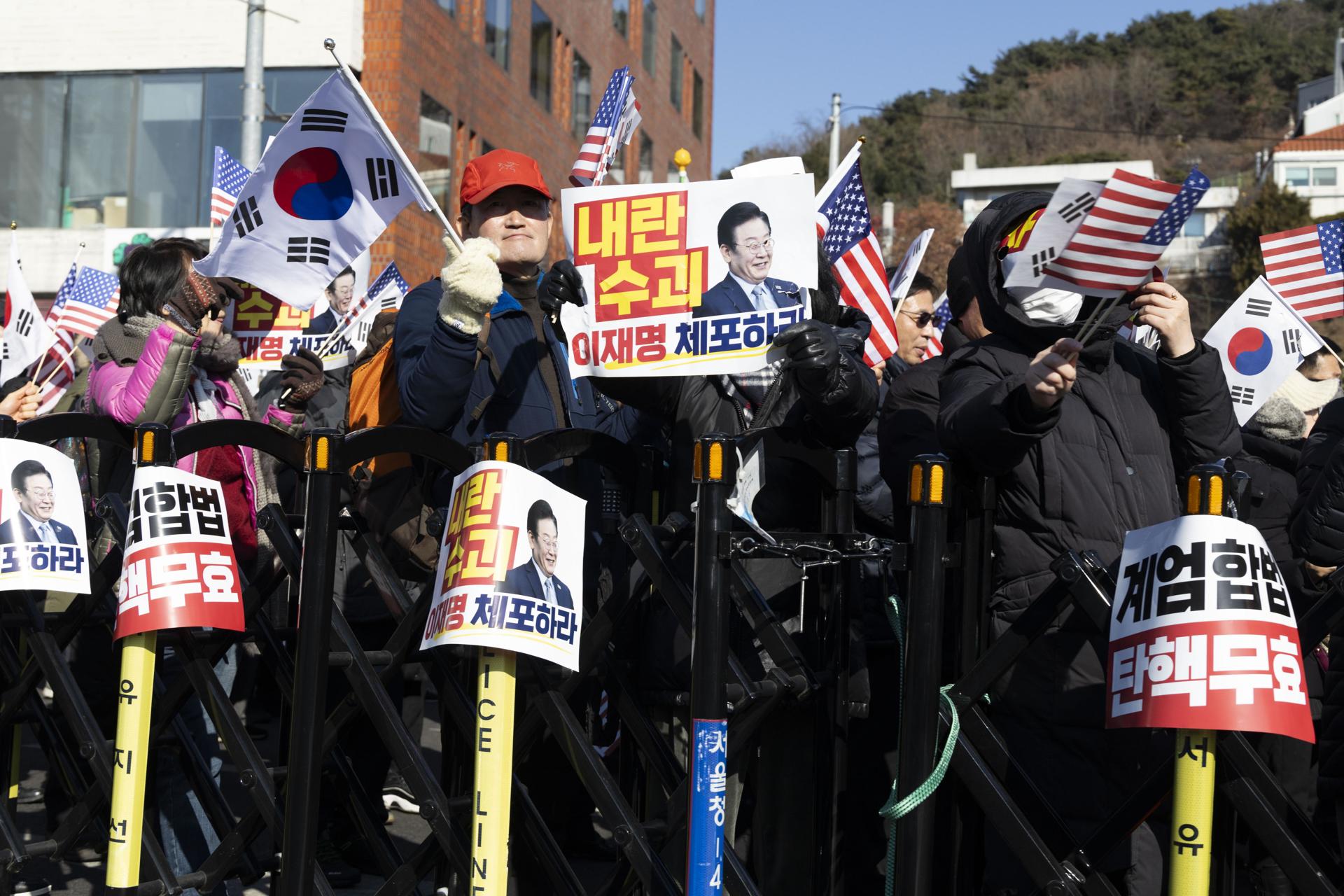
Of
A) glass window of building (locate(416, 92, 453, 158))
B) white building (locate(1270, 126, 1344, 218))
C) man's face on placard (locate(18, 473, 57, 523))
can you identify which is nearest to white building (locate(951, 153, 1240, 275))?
white building (locate(1270, 126, 1344, 218))

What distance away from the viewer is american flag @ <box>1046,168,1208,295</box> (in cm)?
281

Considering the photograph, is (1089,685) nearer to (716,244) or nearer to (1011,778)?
(1011,778)

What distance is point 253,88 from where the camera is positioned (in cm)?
1379

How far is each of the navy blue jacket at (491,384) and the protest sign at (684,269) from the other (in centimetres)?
55

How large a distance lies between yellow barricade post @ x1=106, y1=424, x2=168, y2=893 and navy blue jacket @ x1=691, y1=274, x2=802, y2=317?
6.16 ft

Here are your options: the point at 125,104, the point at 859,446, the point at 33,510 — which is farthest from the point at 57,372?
the point at 125,104

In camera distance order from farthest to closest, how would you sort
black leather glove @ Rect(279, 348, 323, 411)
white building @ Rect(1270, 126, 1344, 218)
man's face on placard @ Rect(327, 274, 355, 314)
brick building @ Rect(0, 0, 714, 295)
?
white building @ Rect(1270, 126, 1344, 218) → brick building @ Rect(0, 0, 714, 295) → man's face on placard @ Rect(327, 274, 355, 314) → black leather glove @ Rect(279, 348, 323, 411)

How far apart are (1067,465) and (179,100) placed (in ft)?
76.1

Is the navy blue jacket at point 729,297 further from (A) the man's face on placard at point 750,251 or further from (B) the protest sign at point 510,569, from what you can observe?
(B) the protest sign at point 510,569

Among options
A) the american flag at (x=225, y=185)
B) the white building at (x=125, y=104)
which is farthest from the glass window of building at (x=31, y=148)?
the american flag at (x=225, y=185)

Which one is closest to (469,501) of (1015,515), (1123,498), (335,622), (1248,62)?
(335,622)

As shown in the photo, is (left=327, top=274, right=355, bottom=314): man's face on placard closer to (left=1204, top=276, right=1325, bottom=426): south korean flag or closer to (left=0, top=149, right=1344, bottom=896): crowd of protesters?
(left=0, top=149, right=1344, bottom=896): crowd of protesters

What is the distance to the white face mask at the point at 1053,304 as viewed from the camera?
3.50 m

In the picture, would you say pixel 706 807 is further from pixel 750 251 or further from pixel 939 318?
pixel 939 318
